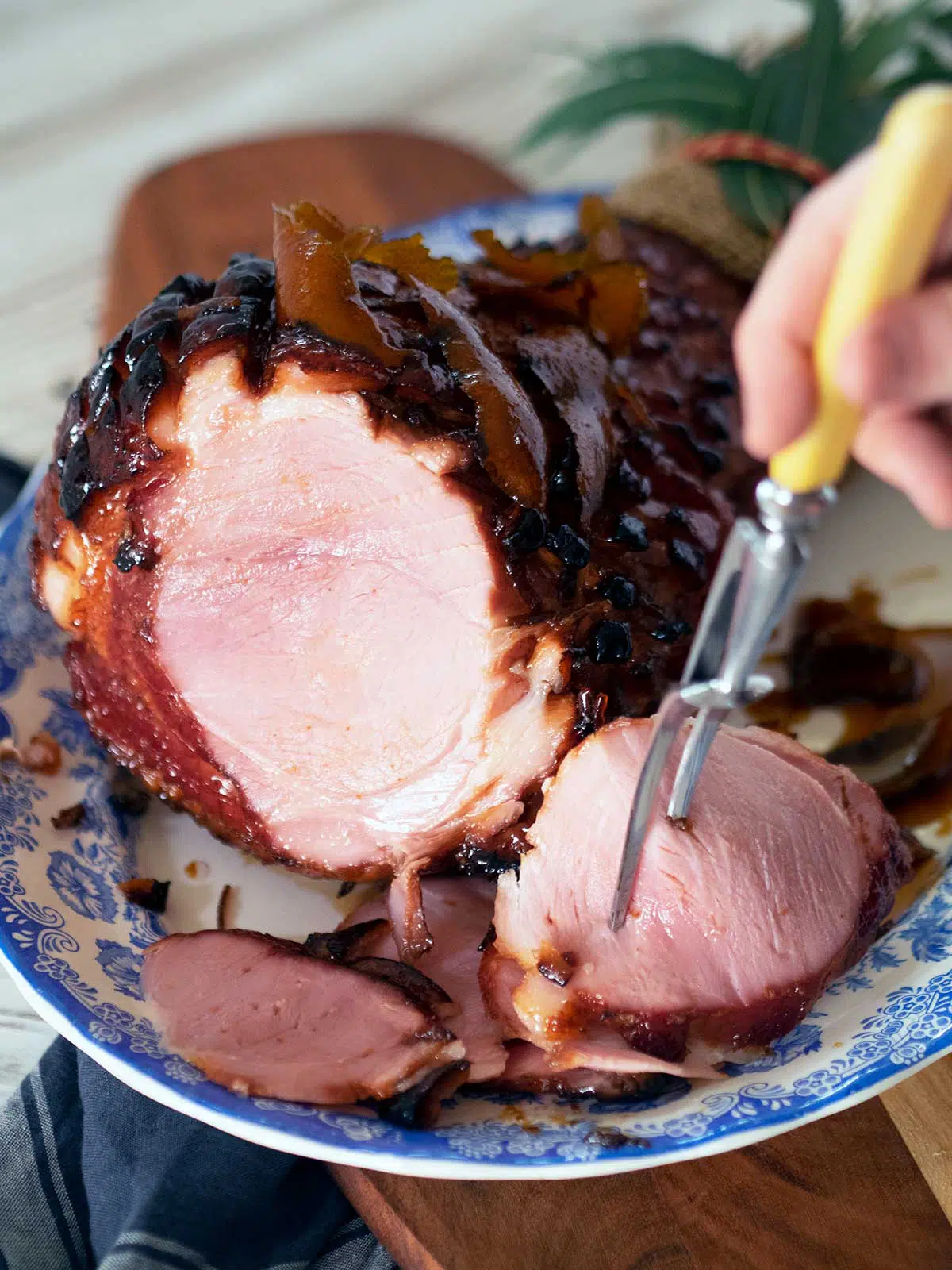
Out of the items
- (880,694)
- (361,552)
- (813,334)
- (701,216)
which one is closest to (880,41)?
(701,216)

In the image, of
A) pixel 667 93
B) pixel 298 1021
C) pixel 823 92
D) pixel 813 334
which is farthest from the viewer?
pixel 667 93

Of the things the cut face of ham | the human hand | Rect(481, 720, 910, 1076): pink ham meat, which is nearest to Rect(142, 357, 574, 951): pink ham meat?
the cut face of ham

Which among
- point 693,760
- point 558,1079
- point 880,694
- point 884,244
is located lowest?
point 880,694

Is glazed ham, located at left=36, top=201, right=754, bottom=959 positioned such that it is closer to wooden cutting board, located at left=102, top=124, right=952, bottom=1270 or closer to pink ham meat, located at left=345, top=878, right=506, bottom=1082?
pink ham meat, located at left=345, top=878, right=506, bottom=1082

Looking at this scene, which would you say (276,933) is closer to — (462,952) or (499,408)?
(462,952)

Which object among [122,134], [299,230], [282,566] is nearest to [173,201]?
[122,134]

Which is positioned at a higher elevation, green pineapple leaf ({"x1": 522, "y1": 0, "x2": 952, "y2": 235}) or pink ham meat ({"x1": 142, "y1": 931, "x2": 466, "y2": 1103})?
green pineapple leaf ({"x1": 522, "y1": 0, "x2": 952, "y2": 235})

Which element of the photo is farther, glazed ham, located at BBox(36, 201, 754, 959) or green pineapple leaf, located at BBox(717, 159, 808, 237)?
green pineapple leaf, located at BBox(717, 159, 808, 237)
